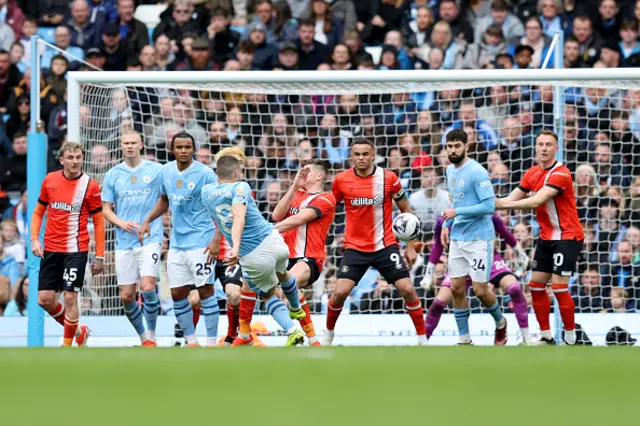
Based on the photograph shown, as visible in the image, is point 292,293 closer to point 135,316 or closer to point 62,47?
point 135,316

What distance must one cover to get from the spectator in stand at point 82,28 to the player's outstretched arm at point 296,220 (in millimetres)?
6544

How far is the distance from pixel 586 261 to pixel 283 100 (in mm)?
4370

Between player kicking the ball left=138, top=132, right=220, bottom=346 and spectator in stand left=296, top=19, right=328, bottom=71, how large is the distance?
4785 mm

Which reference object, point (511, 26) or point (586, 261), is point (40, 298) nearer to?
point (586, 261)

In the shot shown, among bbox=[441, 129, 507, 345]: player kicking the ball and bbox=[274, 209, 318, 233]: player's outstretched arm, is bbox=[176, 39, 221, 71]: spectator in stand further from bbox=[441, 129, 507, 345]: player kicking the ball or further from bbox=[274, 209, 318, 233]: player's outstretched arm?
bbox=[441, 129, 507, 345]: player kicking the ball

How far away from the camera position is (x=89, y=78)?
411 inches

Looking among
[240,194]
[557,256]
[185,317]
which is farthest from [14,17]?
[557,256]

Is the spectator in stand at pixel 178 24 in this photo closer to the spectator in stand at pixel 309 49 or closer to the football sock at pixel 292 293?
the spectator in stand at pixel 309 49

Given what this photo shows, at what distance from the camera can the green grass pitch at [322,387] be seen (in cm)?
393

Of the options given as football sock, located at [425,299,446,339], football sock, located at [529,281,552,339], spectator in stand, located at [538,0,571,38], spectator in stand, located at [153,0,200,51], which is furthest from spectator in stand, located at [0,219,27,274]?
spectator in stand, located at [538,0,571,38]

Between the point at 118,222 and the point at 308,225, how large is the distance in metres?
1.75

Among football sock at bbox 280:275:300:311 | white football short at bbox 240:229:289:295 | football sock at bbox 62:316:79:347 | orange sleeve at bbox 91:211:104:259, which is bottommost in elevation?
football sock at bbox 62:316:79:347

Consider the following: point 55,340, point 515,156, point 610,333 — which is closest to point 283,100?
point 515,156

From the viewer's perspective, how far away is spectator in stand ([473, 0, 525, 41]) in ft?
46.0
